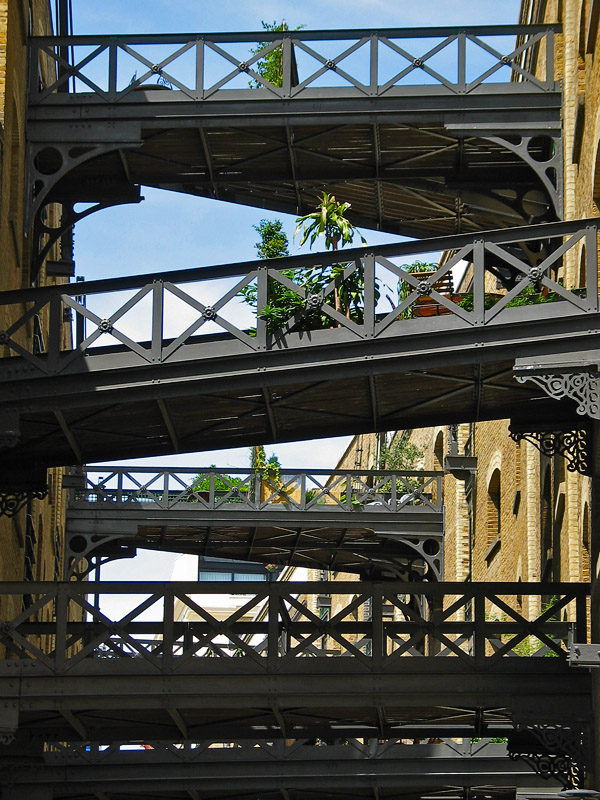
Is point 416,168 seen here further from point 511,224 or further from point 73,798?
point 73,798

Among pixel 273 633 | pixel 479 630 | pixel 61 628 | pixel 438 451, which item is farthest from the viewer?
pixel 438 451

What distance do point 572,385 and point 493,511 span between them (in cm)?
1452

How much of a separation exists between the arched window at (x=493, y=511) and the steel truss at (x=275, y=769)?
749 centimetres

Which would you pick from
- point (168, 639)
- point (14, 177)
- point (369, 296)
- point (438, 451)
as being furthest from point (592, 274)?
point (438, 451)

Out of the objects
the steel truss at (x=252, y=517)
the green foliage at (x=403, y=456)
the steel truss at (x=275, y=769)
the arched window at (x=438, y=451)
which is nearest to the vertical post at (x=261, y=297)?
the steel truss at (x=275, y=769)

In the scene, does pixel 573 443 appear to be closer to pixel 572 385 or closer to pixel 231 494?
pixel 572 385

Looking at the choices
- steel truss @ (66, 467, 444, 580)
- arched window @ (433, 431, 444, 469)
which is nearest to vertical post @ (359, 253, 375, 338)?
steel truss @ (66, 467, 444, 580)

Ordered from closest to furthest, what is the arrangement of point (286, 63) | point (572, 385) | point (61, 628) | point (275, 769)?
point (572, 385) < point (61, 628) < point (286, 63) < point (275, 769)

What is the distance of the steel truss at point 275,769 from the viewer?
19.4 metres

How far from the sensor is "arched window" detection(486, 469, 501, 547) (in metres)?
27.2

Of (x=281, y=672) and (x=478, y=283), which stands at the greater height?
(x=478, y=283)

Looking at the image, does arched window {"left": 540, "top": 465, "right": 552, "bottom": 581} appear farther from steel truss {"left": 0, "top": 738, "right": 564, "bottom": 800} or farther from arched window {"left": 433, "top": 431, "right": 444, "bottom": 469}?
arched window {"left": 433, "top": 431, "right": 444, "bottom": 469}

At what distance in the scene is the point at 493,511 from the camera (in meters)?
27.4

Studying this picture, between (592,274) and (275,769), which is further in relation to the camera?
(275,769)
